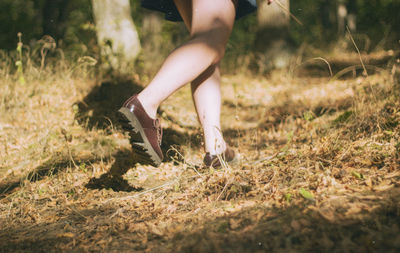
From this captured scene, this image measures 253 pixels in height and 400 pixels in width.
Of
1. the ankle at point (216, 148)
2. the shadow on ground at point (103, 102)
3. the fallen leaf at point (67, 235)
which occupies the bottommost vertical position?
the fallen leaf at point (67, 235)

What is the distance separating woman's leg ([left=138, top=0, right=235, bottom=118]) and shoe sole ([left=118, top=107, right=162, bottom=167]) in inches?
3.9

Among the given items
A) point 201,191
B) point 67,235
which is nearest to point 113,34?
point 201,191

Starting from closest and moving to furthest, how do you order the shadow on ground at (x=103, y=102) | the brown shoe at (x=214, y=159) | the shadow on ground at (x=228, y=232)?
the shadow on ground at (x=228, y=232), the brown shoe at (x=214, y=159), the shadow on ground at (x=103, y=102)

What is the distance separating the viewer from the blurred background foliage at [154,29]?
4750 mm

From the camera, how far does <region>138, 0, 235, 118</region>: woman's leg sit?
1450 mm

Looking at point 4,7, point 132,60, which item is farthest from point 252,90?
point 4,7

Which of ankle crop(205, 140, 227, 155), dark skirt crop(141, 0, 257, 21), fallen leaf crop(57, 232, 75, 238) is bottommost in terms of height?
fallen leaf crop(57, 232, 75, 238)

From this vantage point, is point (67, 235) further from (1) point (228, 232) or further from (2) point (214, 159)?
(2) point (214, 159)

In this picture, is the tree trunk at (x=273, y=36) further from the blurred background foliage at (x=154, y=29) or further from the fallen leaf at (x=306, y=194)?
the fallen leaf at (x=306, y=194)

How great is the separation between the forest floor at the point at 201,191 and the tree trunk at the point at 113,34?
28.0 inches

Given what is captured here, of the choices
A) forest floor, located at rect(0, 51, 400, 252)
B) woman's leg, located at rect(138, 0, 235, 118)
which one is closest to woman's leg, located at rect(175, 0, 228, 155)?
forest floor, located at rect(0, 51, 400, 252)

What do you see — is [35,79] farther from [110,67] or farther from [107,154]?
[107,154]

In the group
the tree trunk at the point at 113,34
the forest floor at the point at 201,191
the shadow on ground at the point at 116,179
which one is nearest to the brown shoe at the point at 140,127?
the forest floor at the point at 201,191

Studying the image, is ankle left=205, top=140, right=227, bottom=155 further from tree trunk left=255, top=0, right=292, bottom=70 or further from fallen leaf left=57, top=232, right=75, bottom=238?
tree trunk left=255, top=0, right=292, bottom=70
